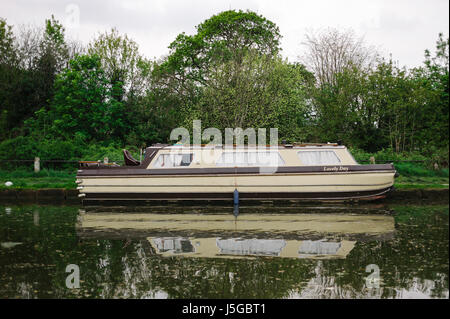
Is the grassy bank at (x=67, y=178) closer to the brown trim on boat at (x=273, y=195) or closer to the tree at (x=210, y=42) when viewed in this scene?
the brown trim on boat at (x=273, y=195)

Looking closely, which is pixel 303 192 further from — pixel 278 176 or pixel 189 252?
pixel 189 252

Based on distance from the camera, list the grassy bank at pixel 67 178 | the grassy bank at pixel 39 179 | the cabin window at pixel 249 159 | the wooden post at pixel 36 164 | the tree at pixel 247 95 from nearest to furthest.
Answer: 1. the cabin window at pixel 249 159
2. the grassy bank at pixel 67 178
3. the grassy bank at pixel 39 179
4. the wooden post at pixel 36 164
5. the tree at pixel 247 95

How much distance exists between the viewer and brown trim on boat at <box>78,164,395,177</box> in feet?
50.9

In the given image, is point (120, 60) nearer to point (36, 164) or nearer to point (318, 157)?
point (36, 164)

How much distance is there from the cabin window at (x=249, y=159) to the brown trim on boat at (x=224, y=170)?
0.38m

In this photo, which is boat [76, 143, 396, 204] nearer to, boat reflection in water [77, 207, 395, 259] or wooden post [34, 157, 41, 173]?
boat reflection in water [77, 207, 395, 259]

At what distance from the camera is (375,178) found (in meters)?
15.5

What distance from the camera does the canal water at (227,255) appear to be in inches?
257

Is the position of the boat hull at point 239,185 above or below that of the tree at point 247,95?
below

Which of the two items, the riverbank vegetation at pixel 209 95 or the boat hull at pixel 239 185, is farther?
the riverbank vegetation at pixel 209 95

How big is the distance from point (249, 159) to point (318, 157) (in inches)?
102

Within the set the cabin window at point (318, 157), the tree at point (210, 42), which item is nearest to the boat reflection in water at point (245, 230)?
the cabin window at point (318, 157)

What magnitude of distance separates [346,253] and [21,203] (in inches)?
509
